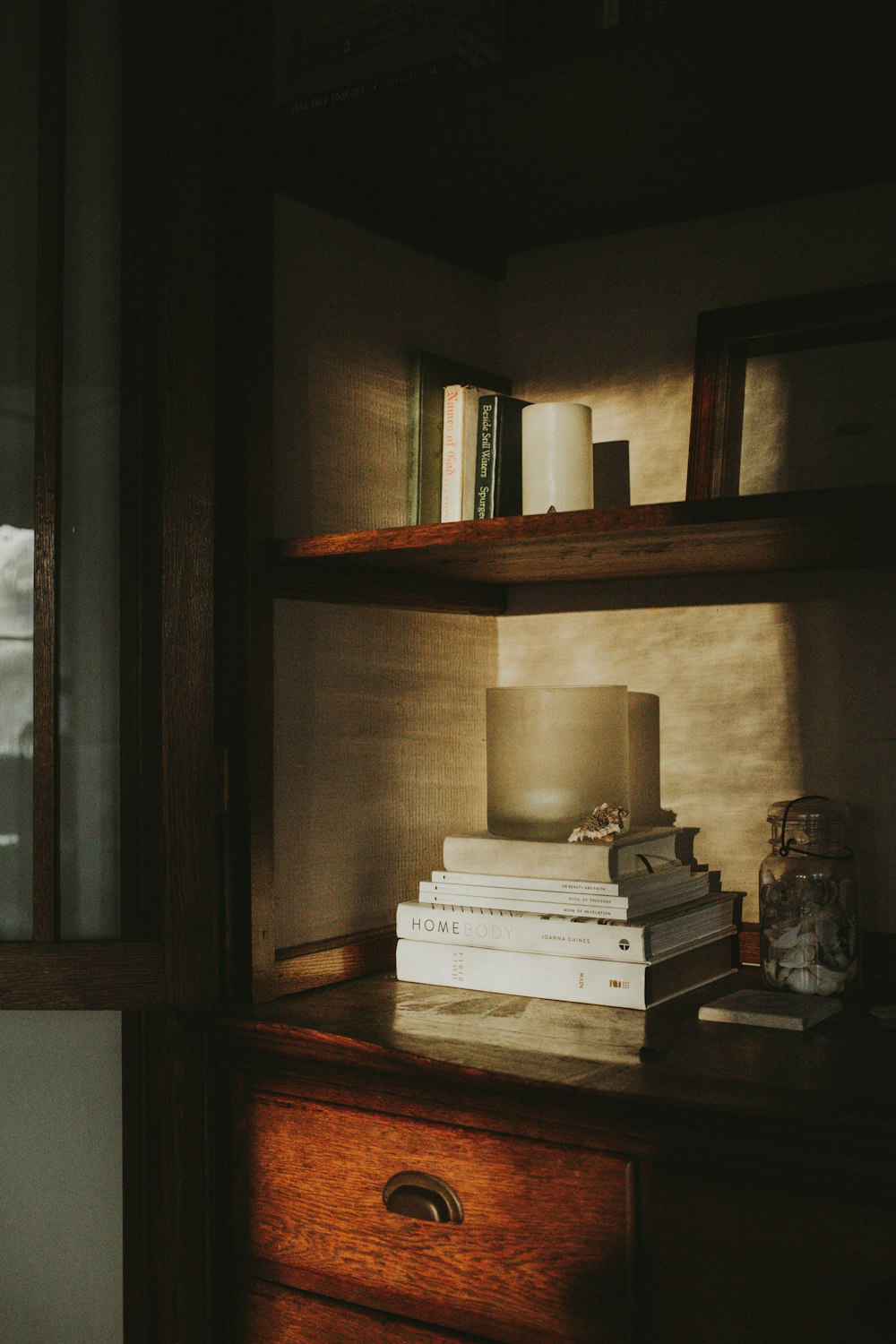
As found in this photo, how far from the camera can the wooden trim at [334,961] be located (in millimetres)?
1422

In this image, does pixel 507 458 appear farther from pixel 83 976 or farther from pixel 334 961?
pixel 83 976

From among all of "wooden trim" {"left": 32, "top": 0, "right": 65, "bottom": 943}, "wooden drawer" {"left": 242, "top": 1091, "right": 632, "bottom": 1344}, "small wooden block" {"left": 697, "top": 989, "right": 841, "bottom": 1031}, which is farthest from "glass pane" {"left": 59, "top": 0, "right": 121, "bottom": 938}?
"small wooden block" {"left": 697, "top": 989, "right": 841, "bottom": 1031}

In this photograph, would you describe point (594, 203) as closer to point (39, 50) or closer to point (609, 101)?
point (609, 101)

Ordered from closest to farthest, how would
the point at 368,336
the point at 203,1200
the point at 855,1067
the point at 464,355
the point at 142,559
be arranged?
the point at 855,1067, the point at 203,1200, the point at 142,559, the point at 368,336, the point at 464,355

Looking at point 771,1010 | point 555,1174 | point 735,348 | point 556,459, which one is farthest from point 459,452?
point 555,1174

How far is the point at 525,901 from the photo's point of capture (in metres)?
1.45

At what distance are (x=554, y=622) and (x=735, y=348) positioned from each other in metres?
0.45

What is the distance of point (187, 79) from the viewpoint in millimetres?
1388

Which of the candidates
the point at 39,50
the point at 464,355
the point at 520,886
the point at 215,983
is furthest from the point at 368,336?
the point at 215,983

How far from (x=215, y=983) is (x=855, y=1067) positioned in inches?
26.3

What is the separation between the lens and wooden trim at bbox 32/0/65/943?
4.58 feet

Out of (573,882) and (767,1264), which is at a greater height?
(573,882)

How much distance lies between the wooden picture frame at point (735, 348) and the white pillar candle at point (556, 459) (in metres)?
0.17

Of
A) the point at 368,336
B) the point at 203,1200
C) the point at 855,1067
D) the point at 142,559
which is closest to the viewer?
the point at 855,1067
